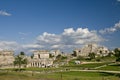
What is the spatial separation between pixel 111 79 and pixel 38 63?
131 metres

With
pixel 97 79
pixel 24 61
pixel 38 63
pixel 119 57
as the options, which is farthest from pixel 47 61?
pixel 97 79

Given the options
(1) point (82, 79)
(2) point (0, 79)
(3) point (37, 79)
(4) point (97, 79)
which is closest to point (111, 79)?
(4) point (97, 79)

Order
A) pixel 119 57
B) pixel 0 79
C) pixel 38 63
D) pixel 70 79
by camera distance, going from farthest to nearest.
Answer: pixel 38 63
pixel 119 57
pixel 70 79
pixel 0 79

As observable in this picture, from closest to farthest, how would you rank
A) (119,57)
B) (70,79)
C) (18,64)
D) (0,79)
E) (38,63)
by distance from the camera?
1. (0,79)
2. (70,79)
3. (18,64)
4. (119,57)
5. (38,63)

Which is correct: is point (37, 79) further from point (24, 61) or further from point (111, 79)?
point (24, 61)

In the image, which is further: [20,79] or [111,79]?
[111,79]

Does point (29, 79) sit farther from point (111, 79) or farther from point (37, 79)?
point (111, 79)

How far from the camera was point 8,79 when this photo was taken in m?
59.9

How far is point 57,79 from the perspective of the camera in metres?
63.4

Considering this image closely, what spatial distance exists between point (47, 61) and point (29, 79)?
13646cm

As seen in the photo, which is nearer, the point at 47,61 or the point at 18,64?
the point at 18,64

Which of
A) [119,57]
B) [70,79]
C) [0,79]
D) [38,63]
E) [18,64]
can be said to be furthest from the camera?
[38,63]

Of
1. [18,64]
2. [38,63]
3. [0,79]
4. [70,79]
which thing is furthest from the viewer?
[38,63]

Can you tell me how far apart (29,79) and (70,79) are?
34.5ft
